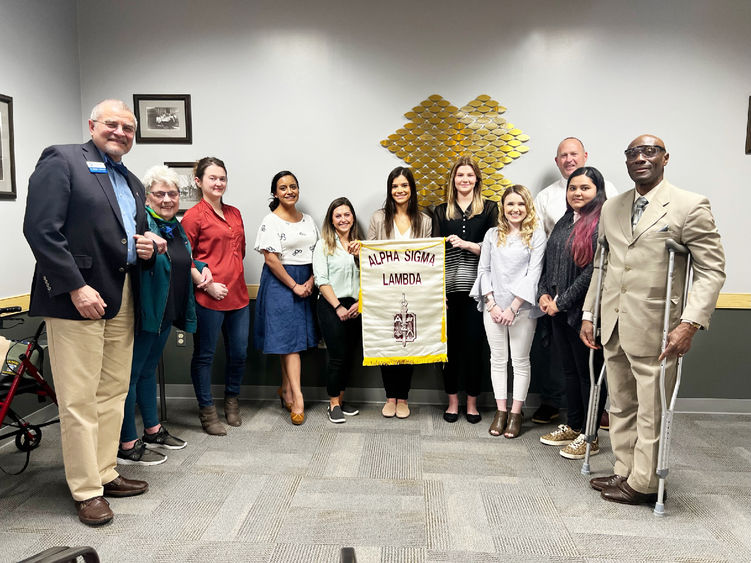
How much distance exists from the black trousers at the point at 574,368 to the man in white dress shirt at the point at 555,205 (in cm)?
30

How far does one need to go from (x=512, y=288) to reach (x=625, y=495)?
1.23 metres

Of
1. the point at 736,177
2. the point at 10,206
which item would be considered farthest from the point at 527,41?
the point at 10,206

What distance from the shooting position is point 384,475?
2.71 m

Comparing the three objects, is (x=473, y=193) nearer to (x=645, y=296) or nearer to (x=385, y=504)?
(x=645, y=296)

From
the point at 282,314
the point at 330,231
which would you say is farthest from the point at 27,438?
the point at 330,231

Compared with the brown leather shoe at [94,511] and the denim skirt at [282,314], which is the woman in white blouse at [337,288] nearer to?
the denim skirt at [282,314]

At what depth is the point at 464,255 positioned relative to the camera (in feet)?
11.1

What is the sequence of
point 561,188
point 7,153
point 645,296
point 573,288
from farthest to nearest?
1. point 561,188
2. point 7,153
3. point 573,288
4. point 645,296

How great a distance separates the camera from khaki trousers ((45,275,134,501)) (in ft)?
7.18

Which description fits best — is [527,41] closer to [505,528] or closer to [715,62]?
[715,62]

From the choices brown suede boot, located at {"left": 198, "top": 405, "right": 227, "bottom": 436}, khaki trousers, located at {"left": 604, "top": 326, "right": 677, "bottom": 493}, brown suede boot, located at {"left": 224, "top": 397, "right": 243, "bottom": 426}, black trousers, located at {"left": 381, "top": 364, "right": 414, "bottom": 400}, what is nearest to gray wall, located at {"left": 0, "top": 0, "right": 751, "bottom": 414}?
black trousers, located at {"left": 381, "top": 364, "right": 414, "bottom": 400}

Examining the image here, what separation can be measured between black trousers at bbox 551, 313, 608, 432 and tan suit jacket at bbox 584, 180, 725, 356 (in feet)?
1.72

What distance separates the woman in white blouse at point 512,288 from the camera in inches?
122

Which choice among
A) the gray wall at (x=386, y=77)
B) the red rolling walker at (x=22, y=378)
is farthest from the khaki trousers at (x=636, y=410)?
the red rolling walker at (x=22, y=378)
